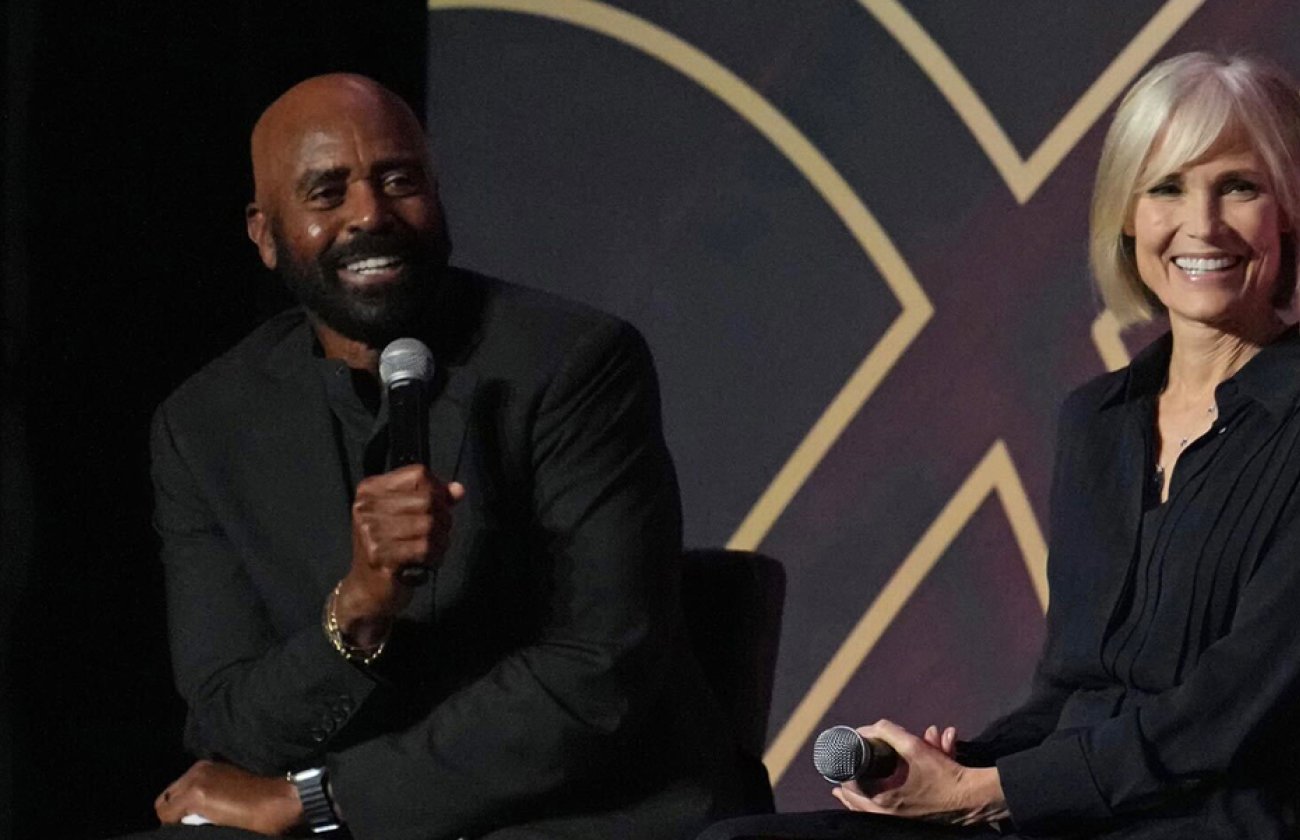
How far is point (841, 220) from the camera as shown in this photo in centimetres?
329

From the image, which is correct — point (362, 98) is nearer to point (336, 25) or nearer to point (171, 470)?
point (171, 470)

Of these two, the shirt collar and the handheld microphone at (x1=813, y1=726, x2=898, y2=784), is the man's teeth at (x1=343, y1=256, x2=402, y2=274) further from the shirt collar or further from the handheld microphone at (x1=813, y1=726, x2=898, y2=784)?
the shirt collar

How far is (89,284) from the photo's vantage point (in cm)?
353

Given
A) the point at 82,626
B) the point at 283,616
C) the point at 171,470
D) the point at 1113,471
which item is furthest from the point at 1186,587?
the point at 82,626

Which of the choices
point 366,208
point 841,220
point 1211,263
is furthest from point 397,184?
point 1211,263

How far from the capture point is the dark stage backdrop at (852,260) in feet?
10.1

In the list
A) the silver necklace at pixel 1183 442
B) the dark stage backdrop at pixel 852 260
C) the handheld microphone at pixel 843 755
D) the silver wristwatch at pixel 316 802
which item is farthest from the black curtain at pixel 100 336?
the silver necklace at pixel 1183 442

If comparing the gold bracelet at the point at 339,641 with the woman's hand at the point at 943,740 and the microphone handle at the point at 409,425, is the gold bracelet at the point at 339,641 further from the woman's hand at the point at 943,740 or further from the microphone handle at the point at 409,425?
the woman's hand at the point at 943,740

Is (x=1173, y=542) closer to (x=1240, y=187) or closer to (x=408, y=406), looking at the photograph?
(x=1240, y=187)

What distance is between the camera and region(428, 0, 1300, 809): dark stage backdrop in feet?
10.1

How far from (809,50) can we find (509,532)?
3.45 ft

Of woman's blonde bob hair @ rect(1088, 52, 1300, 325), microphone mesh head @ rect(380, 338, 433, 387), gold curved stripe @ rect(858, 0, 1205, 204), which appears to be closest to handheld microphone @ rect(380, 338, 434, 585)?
microphone mesh head @ rect(380, 338, 433, 387)

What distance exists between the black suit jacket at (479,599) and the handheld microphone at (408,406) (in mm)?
232

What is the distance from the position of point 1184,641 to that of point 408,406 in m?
0.88
